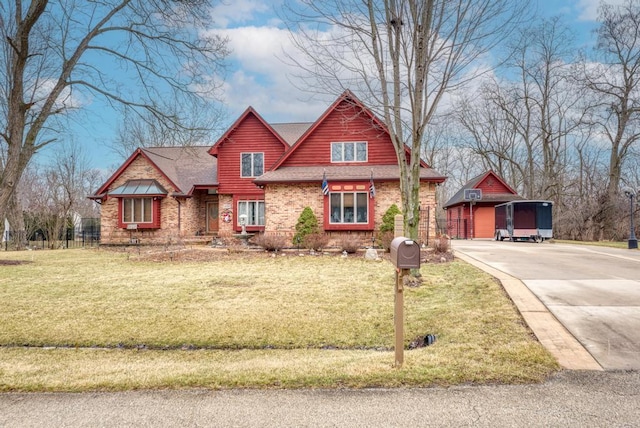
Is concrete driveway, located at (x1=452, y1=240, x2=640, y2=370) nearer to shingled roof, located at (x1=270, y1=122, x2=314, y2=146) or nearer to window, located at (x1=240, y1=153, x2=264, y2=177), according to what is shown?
window, located at (x1=240, y1=153, x2=264, y2=177)

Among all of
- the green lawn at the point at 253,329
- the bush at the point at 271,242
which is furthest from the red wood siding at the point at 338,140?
the green lawn at the point at 253,329

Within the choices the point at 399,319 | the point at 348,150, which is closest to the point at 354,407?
the point at 399,319

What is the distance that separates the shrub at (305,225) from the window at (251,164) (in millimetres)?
5918

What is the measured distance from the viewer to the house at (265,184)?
1934cm

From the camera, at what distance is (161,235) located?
24.6 meters

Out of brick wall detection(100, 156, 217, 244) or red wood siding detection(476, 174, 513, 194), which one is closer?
brick wall detection(100, 156, 217, 244)

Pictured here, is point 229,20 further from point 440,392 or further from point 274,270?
point 440,392

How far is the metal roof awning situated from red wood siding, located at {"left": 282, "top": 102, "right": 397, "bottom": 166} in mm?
8454

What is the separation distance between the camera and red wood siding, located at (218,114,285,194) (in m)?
23.7

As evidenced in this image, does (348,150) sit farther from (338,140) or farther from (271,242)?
(271,242)

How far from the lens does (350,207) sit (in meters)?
19.4

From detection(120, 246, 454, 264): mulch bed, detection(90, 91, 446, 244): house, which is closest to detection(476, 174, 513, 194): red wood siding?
detection(90, 91, 446, 244): house

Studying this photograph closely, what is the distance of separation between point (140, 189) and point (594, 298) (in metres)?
23.4

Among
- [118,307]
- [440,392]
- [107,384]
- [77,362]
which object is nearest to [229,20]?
[118,307]
